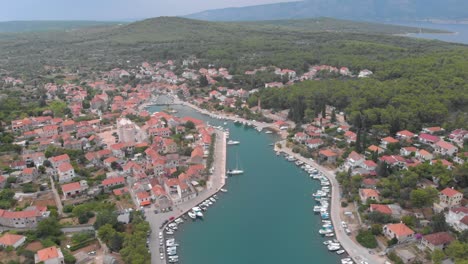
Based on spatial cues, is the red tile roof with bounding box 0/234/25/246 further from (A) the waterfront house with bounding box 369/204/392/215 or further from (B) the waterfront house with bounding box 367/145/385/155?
(B) the waterfront house with bounding box 367/145/385/155

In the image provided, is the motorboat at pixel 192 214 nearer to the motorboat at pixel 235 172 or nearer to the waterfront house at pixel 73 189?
the motorboat at pixel 235 172

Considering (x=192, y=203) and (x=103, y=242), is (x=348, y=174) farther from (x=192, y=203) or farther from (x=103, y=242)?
(x=103, y=242)

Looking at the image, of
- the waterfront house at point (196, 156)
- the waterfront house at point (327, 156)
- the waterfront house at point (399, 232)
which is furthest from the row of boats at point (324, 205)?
the waterfront house at point (196, 156)

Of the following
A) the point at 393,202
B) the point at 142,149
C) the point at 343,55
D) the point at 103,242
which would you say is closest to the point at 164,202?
the point at 103,242

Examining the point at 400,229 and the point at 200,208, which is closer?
the point at 400,229

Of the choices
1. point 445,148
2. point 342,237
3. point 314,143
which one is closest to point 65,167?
point 342,237

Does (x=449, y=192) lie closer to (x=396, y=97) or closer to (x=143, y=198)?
(x=396, y=97)
